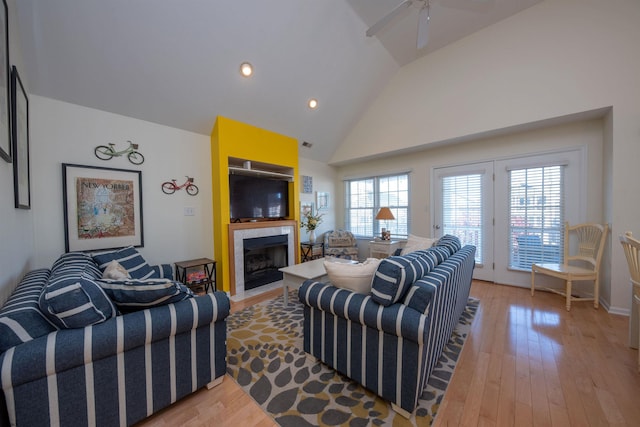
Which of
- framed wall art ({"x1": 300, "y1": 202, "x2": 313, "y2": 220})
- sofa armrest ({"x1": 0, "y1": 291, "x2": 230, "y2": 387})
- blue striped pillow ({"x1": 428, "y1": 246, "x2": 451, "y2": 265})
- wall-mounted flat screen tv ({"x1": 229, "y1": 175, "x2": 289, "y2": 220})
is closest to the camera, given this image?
sofa armrest ({"x1": 0, "y1": 291, "x2": 230, "y2": 387})

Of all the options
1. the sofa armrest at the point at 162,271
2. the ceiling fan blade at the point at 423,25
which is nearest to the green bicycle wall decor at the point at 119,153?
the sofa armrest at the point at 162,271

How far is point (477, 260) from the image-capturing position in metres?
3.82

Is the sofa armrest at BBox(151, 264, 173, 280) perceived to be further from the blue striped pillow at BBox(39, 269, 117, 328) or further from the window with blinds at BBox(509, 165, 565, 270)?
the window with blinds at BBox(509, 165, 565, 270)

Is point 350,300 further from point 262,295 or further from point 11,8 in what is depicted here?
point 11,8

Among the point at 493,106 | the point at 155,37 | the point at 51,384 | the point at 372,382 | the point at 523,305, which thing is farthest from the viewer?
the point at 493,106

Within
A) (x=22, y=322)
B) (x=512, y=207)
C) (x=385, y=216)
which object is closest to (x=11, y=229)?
(x=22, y=322)

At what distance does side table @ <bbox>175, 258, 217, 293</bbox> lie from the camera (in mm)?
2978

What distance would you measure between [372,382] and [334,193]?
443 centimetres

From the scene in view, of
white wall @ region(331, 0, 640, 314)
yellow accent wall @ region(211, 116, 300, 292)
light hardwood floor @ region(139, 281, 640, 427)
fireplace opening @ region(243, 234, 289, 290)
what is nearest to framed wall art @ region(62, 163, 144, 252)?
yellow accent wall @ region(211, 116, 300, 292)

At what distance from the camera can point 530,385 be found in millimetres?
1558

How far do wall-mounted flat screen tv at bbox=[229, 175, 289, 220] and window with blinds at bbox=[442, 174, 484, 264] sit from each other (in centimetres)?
287

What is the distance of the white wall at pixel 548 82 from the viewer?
2443mm

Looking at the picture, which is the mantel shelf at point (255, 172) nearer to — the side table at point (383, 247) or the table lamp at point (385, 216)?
the table lamp at point (385, 216)

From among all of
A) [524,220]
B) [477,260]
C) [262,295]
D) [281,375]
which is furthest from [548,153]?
[262,295]
